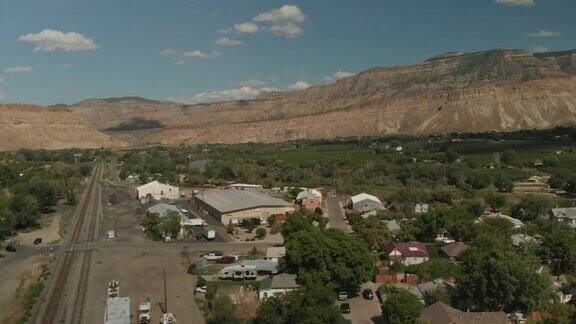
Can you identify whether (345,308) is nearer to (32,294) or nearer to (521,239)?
(521,239)

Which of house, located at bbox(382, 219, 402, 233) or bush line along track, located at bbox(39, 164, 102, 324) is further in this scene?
house, located at bbox(382, 219, 402, 233)

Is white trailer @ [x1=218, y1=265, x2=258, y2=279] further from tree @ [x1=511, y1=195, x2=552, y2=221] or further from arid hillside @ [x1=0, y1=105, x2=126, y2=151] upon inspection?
arid hillside @ [x1=0, y1=105, x2=126, y2=151]

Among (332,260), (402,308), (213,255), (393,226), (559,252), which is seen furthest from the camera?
(393,226)

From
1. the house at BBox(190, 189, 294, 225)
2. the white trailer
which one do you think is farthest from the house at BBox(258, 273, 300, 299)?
the house at BBox(190, 189, 294, 225)

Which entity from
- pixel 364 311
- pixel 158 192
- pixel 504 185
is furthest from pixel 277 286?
pixel 158 192

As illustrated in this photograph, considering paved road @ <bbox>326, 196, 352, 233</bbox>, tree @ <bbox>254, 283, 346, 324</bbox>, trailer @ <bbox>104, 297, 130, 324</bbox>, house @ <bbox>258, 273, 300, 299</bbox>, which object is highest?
tree @ <bbox>254, 283, 346, 324</bbox>

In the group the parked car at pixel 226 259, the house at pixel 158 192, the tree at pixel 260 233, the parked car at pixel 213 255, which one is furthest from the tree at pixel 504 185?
the parked car at pixel 226 259

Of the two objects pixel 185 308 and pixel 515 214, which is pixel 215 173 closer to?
pixel 515 214
